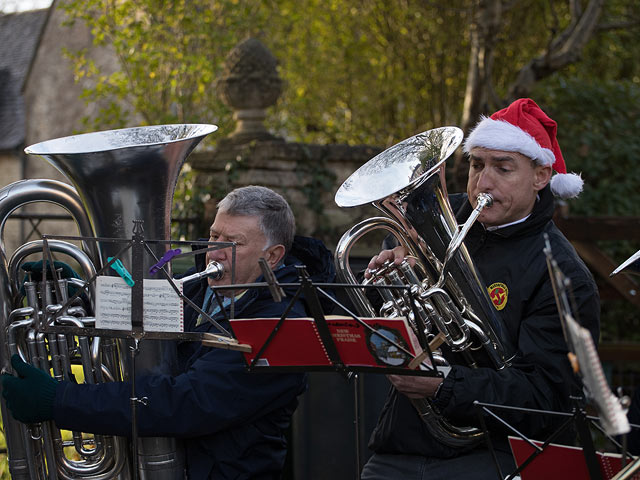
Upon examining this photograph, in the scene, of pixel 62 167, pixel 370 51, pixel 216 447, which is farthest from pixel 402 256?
pixel 370 51

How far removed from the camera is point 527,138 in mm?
2820

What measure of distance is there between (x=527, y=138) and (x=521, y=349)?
2.45ft

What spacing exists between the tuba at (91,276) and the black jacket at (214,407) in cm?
9

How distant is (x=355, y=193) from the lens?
8.97ft

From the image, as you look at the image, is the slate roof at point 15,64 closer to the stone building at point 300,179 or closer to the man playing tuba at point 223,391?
the stone building at point 300,179

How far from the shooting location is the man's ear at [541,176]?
111 inches

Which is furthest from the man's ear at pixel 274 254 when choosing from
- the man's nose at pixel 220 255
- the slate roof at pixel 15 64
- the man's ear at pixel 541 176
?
the slate roof at pixel 15 64

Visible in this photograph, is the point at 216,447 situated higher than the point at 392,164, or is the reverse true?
the point at 392,164

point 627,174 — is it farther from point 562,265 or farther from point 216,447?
point 216,447

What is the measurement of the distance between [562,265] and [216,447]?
1.30 meters

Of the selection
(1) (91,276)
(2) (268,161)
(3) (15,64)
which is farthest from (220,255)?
(3) (15,64)

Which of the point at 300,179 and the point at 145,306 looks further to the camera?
the point at 300,179

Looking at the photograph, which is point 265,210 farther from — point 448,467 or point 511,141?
point 448,467

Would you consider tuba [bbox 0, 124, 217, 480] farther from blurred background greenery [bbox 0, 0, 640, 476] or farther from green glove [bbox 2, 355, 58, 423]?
blurred background greenery [bbox 0, 0, 640, 476]
